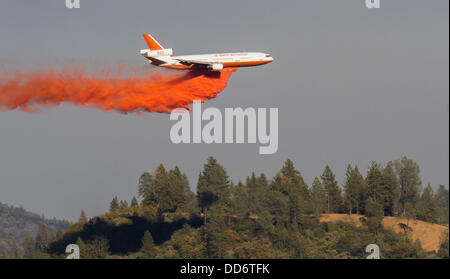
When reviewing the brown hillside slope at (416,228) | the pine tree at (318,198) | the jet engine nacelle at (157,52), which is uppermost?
the jet engine nacelle at (157,52)

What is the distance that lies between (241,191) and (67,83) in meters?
80.0

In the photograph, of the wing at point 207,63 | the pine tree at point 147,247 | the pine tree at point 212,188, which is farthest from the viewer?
the pine tree at point 212,188

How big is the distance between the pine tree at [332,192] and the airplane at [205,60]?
82474 mm

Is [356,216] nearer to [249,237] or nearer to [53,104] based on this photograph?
[249,237]

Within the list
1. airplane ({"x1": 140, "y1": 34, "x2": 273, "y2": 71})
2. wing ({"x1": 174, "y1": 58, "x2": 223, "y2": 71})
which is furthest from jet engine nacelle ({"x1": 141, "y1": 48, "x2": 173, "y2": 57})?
wing ({"x1": 174, "y1": 58, "x2": 223, "y2": 71})

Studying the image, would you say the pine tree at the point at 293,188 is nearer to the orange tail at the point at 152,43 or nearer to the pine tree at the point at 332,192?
the pine tree at the point at 332,192

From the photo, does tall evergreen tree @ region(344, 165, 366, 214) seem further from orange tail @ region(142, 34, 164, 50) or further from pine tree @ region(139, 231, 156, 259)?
orange tail @ region(142, 34, 164, 50)

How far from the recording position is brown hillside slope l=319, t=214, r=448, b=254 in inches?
5694

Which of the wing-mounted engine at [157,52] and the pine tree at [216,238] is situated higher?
the wing-mounted engine at [157,52]

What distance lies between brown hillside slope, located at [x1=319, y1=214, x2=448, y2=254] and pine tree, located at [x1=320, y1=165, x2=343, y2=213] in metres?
2.91

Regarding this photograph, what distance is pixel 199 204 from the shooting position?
155 meters

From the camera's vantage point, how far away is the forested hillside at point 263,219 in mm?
141875

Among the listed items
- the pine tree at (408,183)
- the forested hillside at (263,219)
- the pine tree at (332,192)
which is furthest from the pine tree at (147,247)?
the pine tree at (408,183)

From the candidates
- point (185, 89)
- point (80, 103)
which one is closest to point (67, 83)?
point (80, 103)
